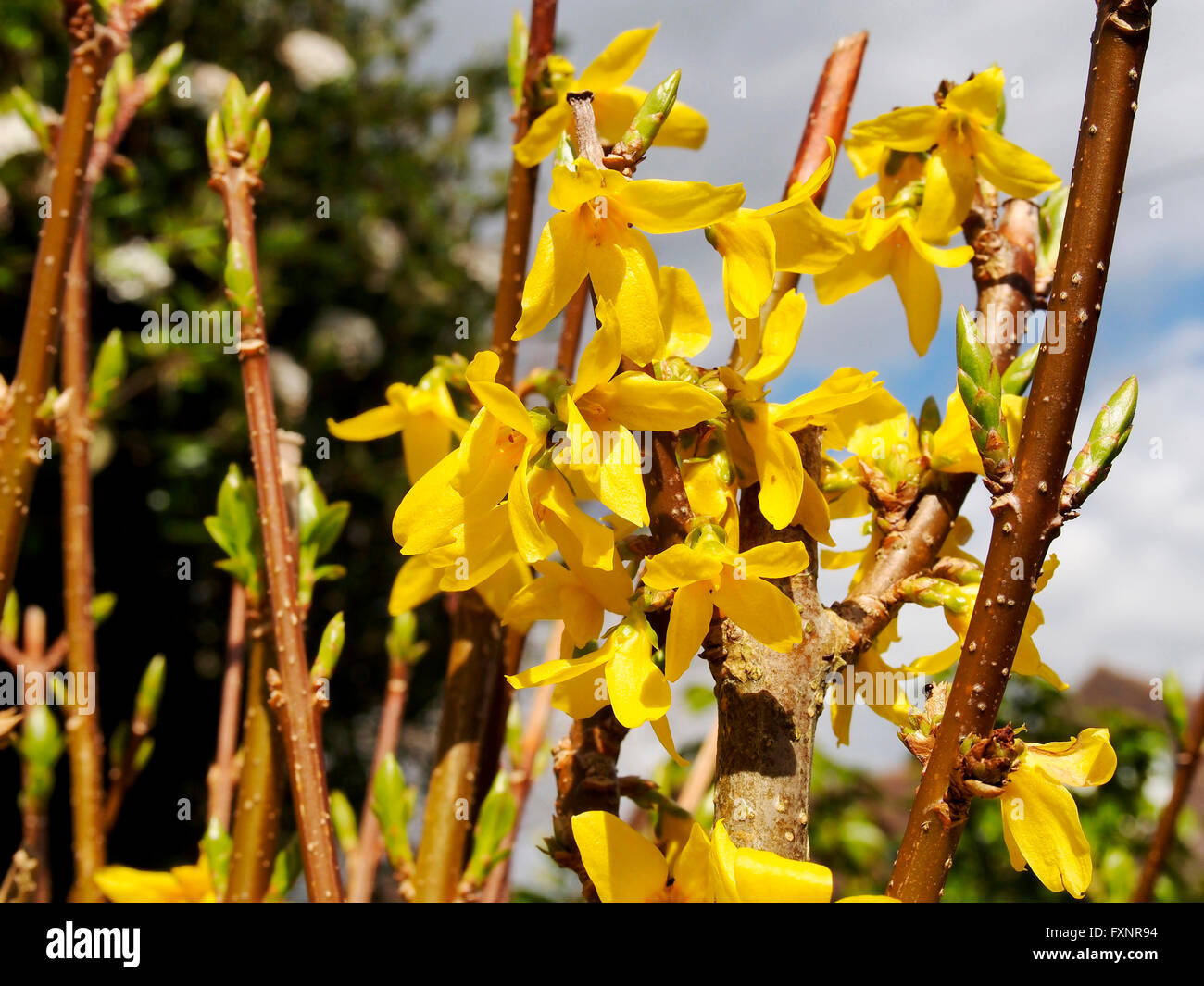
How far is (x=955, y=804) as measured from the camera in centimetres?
Answer: 45

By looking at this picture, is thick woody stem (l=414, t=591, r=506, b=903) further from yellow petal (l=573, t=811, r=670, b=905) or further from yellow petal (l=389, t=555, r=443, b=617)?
yellow petal (l=573, t=811, r=670, b=905)

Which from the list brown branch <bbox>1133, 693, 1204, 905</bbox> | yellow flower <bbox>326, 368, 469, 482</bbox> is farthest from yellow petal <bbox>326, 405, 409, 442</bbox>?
brown branch <bbox>1133, 693, 1204, 905</bbox>

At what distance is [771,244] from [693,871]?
31 cm

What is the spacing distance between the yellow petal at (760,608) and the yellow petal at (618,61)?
0.42 meters

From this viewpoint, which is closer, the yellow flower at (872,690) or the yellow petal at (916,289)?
the yellow flower at (872,690)

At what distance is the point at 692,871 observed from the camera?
458mm

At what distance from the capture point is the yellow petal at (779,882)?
1.38ft

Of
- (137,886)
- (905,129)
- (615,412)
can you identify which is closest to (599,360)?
(615,412)

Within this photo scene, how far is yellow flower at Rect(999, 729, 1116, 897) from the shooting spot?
1.57 ft

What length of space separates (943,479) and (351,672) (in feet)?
9.76

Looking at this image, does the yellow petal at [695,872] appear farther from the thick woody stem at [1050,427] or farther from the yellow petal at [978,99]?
the yellow petal at [978,99]

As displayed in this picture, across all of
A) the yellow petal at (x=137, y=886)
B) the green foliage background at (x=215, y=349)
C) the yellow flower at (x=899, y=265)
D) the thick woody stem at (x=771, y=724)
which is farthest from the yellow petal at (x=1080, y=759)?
the green foliage background at (x=215, y=349)
